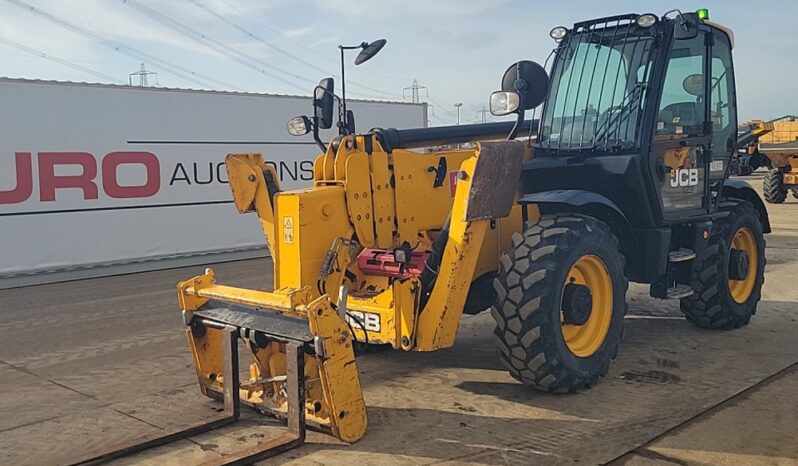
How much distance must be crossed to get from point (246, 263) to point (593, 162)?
8.22m

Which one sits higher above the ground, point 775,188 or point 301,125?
point 301,125

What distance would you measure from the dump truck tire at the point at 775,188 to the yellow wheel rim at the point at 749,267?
1552cm

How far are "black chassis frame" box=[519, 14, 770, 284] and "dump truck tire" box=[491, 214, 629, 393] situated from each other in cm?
42

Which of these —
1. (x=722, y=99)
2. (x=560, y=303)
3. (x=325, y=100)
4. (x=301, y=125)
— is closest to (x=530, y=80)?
(x=325, y=100)

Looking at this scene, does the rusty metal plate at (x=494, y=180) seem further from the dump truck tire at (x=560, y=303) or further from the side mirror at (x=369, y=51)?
the side mirror at (x=369, y=51)

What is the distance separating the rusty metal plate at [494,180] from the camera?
457cm

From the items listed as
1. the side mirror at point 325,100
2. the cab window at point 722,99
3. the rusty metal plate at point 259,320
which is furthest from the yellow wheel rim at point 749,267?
the rusty metal plate at point 259,320

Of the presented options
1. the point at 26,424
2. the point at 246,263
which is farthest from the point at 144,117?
the point at 26,424

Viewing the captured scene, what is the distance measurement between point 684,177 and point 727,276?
1079 millimetres

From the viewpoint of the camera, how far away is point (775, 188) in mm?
20797

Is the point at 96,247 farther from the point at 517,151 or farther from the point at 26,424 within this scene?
the point at 517,151

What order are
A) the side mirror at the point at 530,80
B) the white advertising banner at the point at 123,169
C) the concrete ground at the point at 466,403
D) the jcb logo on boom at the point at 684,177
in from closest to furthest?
1. the concrete ground at the point at 466,403
2. the side mirror at the point at 530,80
3. the jcb logo on boom at the point at 684,177
4. the white advertising banner at the point at 123,169

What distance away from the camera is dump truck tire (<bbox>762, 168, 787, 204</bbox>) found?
20.8 m

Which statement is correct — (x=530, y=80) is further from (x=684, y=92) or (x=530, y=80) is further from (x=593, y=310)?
(x=593, y=310)
